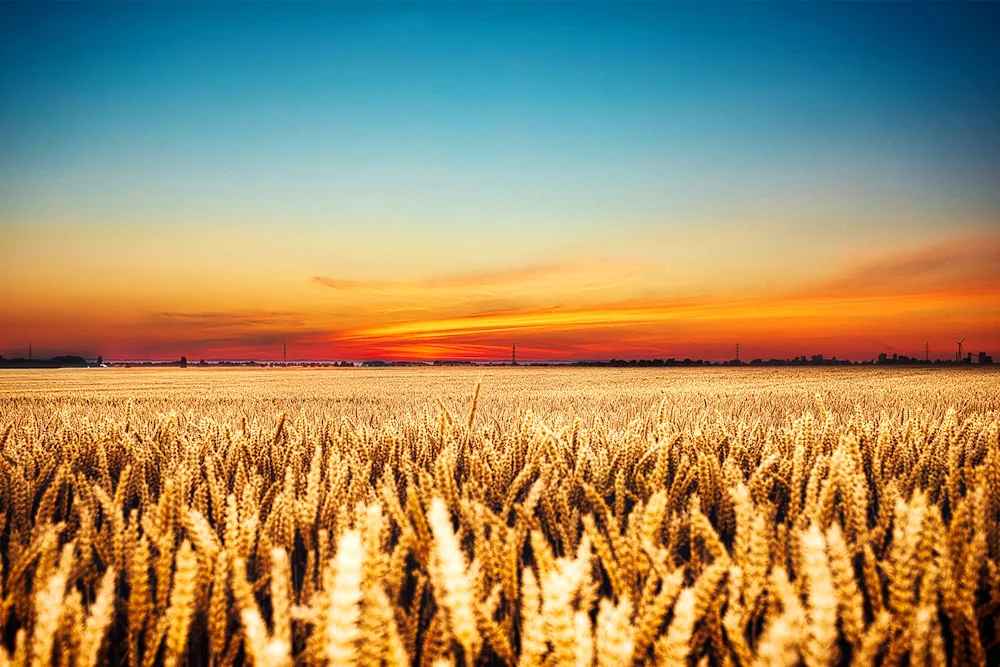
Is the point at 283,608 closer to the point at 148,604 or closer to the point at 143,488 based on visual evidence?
the point at 148,604

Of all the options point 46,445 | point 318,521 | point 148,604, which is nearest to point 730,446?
point 318,521

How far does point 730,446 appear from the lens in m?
3.35

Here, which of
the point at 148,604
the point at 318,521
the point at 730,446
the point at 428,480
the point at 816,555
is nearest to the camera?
the point at 816,555

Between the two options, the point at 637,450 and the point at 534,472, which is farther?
the point at 637,450

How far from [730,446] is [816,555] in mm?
2521

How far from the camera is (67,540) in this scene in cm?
233

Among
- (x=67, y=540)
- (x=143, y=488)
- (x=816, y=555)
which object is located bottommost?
(x=67, y=540)

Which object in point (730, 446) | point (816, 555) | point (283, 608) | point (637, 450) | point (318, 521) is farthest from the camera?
point (730, 446)

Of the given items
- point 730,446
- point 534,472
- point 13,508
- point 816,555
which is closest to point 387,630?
point 816,555

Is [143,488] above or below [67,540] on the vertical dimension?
above

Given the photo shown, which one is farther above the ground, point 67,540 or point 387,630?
point 387,630

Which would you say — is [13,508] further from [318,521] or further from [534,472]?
[534,472]

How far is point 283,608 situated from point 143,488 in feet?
5.64

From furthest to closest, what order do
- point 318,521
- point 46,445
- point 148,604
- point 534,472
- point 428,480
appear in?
1. point 46,445
2. point 534,472
3. point 428,480
4. point 318,521
5. point 148,604
